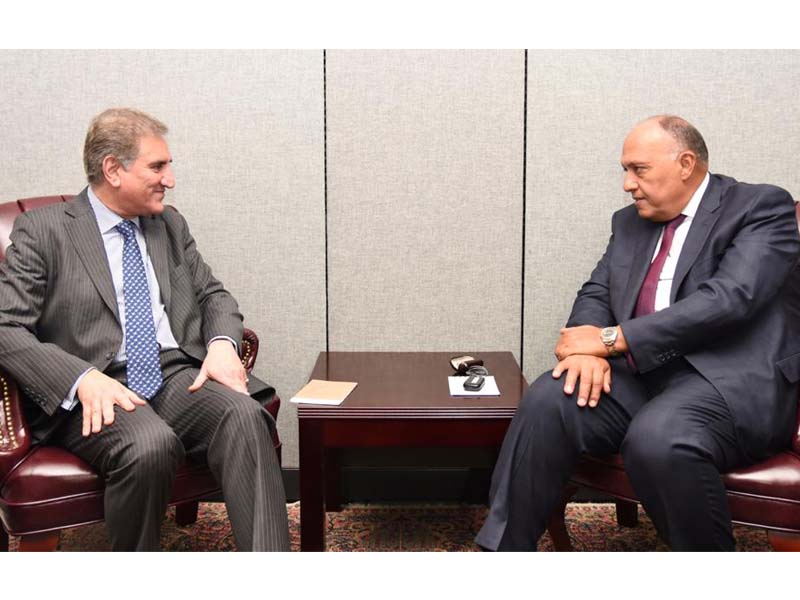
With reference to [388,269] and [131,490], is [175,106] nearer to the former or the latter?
[388,269]

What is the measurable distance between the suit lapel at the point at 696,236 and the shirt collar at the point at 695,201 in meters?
0.02

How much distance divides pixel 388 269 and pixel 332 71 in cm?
77

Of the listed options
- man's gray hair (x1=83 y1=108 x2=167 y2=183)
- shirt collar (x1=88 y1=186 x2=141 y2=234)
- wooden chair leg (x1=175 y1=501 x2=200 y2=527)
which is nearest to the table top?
wooden chair leg (x1=175 y1=501 x2=200 y2=527)

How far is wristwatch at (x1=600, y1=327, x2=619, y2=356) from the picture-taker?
2352 mm

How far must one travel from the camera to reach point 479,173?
305 cm

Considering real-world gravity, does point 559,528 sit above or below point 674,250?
below

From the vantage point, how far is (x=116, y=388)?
7.20 feet

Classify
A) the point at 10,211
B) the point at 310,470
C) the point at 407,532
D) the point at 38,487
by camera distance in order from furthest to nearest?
the point at 407,532
the point at 10,211
the point at 310,470
the point at 38,487

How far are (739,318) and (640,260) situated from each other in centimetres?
40

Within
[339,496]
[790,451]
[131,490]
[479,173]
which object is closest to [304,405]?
[131,490]

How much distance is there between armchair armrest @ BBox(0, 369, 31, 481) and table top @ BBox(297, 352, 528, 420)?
0.74 meters

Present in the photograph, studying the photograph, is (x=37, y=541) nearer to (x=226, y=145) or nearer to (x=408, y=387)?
(x=408, y=387)

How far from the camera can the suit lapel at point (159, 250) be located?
2.51 metres

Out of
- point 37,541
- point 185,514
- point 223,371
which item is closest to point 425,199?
point 223,371
